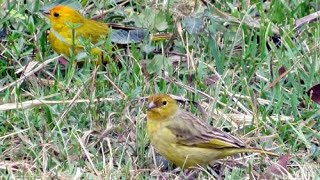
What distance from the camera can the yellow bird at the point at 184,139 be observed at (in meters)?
6.25

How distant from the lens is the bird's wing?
6258 mm

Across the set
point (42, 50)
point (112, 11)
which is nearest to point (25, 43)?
point (42, 50)

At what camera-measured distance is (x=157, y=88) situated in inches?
287

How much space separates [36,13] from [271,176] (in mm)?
2738

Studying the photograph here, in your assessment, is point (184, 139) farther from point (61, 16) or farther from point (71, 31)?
point (61, 16)

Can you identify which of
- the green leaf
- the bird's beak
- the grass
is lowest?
the grass

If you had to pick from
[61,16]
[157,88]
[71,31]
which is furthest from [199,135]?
[61,16]

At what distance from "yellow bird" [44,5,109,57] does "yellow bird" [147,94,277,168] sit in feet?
4.16

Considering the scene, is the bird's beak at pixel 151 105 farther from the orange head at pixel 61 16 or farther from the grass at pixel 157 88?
the orange head at pixel 61 16

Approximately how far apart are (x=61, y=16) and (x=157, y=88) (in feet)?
4.12

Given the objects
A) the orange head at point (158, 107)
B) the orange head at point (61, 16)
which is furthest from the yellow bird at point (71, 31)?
the orange head at point (158, 107)

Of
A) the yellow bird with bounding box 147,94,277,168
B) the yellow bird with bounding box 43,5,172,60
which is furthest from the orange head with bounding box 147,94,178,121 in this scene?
the yellow bird with bounding box 43,5,172,60

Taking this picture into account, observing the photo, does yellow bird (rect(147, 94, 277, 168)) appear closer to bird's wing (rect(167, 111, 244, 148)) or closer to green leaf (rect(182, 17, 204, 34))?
bird's wing (rect(167, 111, 244, 148))

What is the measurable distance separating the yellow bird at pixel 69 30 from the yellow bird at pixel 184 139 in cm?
127
